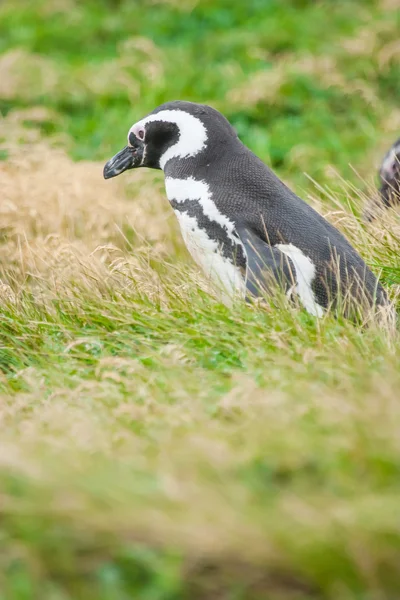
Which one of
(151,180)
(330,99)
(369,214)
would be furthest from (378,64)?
(369,214)

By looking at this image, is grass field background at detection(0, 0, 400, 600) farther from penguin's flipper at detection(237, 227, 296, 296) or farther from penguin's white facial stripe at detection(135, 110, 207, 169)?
penguin's white facial stripe at detection(135, 110, 207, 169)

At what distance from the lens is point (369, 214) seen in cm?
477

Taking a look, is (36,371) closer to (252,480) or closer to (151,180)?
(252,480)

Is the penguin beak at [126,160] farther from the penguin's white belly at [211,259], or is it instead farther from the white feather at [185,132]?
the penguin's white belly at [211,259]

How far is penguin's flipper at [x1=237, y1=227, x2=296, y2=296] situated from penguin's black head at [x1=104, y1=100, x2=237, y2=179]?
514 mm

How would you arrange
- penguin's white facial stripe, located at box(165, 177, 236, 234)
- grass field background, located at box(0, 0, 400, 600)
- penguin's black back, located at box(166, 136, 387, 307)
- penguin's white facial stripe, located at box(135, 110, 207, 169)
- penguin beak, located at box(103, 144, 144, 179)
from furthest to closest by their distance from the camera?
penguin beak, located at box(103, 144, 144, 179) < penguin's white facial stripe, located at box(135, 110, 207, 169) < penguin's white facial stripe, located at box(165, 177, 236, 234) < penguin's black back, located at box(166, 136, 387, 307) < grass field background, located at box(0, 0, 400, 600)

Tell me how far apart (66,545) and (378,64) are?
8061 millimetres

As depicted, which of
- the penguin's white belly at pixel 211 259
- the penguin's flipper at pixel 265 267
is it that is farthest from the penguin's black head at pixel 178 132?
the penguin's flipper at pixel 265 267

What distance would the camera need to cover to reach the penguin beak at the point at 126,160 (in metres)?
4.48

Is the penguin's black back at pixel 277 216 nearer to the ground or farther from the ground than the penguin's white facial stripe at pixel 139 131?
nearer to the ground

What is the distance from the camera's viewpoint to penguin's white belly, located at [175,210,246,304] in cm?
394

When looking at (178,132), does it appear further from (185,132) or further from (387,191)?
(387,191)

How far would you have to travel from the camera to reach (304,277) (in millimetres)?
3906

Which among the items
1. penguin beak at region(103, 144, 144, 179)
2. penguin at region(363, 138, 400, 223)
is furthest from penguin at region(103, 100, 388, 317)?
penguin at region(363, 138, 400, 223)
